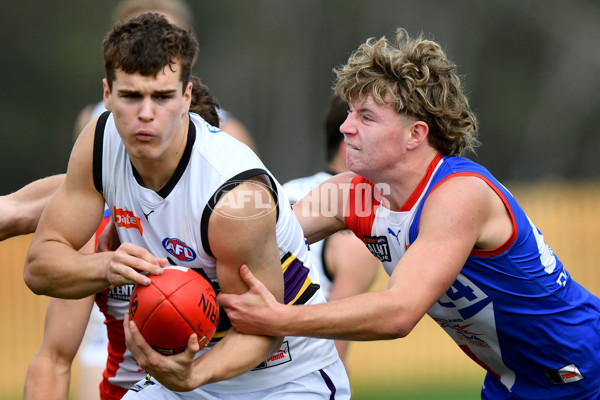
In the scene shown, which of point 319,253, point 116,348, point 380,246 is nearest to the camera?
point 380,246

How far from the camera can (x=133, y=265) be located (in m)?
4.17

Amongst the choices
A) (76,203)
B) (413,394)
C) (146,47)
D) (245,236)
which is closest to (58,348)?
(76,203)

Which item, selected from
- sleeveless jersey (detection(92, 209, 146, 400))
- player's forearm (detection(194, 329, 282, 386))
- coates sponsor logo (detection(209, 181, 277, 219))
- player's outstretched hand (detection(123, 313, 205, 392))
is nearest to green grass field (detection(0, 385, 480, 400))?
sleeveless jersey (detection(92, 209, 146, 400))

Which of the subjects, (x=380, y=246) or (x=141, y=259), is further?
(x=380, y=246)

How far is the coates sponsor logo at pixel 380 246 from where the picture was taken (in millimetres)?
5100

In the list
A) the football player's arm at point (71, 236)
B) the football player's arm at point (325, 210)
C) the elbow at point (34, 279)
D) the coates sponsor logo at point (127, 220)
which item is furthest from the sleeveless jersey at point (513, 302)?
the elbow at point (34, 279)

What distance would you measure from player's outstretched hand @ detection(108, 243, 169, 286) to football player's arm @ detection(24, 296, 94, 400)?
1166 millimetres

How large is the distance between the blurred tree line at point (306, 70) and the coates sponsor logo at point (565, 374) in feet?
57.3

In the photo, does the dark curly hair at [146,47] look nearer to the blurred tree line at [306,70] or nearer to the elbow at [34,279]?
the elbow at [34,279]

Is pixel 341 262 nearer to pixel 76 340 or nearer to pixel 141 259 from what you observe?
pixel 76 340

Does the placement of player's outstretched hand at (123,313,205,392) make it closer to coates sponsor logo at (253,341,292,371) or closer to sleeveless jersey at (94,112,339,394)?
sleeveless jersey at (94,112,339,394)

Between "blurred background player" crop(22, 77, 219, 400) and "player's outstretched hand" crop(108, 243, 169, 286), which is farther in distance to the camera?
"blurred background player" crop(22, 77, 219, 400)

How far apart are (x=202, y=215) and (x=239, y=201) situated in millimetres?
203

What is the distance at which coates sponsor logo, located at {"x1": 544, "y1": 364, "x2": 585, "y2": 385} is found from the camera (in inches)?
199
